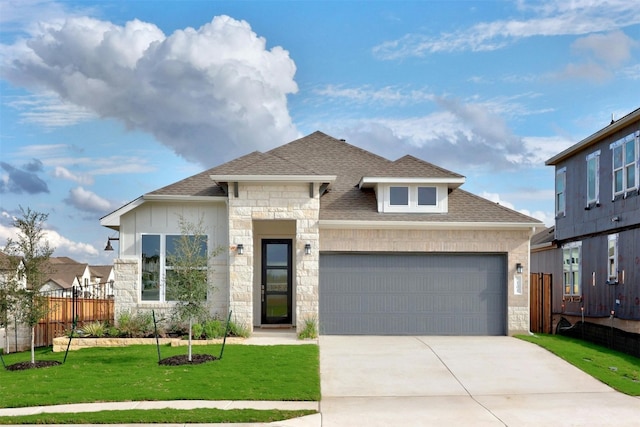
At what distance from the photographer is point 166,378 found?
13461mm

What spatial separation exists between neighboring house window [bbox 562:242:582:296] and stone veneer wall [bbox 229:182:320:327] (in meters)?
10.4

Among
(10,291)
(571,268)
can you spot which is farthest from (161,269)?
(571,268)

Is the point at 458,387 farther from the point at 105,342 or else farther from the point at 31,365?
the point at 31,365

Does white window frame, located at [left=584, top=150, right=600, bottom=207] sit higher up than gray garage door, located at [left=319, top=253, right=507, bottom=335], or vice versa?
white window frame, located at [left=584, top=150, right=600, bottom=207]

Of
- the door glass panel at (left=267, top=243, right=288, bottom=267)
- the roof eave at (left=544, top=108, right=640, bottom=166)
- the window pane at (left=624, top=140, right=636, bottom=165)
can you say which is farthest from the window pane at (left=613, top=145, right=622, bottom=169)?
the door glass panel at (left=267, top=243, right=288, bottom=267)

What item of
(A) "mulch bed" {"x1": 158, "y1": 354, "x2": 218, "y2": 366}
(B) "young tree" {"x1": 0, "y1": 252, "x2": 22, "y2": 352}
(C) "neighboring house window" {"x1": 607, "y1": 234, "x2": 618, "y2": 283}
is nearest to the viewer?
(A) "mulch bed" {"x1": 158, "y1": 354, "x2": 218, "y2": 366}

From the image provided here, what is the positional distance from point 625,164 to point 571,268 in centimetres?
574

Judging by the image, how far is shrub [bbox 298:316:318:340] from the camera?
1811cm

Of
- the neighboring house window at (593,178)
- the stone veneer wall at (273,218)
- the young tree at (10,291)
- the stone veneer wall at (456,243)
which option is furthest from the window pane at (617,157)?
the young tree at (10,291)

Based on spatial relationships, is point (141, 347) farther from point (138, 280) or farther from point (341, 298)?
point (341, 298)

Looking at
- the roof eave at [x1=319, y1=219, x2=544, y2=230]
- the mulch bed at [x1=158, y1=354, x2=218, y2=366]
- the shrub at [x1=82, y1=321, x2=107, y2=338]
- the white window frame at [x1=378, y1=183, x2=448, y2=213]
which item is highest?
the white window frame at [x1=378, y1=183, x2=448, y2=213]

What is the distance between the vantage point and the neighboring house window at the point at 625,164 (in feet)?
62.9

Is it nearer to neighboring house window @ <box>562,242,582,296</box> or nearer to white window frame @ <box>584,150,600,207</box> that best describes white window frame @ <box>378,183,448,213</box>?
white window frame @ <box>584,150,600,207</box>

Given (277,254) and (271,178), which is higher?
(271,178)
